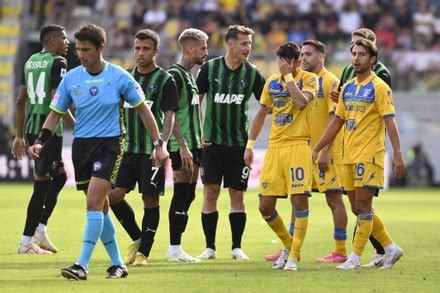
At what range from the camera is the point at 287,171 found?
37.6 ft

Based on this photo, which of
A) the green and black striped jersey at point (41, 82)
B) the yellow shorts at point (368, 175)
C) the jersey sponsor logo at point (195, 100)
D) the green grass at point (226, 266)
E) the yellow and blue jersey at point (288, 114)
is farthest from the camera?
the green and black striped jersey at point (41, 82)

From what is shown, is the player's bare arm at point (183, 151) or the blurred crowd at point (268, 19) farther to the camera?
the blurred crowd at point (268, 19)

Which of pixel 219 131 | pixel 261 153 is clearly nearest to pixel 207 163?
pixel 219 131

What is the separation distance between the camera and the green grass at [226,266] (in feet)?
32.1

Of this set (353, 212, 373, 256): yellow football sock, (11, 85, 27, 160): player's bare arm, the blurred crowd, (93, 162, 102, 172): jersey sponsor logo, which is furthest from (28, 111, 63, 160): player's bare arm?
the blurred crowd

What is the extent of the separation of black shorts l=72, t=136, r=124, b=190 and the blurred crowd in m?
24.6

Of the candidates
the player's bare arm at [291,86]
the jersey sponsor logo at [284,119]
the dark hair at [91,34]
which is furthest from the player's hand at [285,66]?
the dark hair at [91,34]

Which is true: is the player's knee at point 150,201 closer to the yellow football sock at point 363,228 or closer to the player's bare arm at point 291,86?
the player's bare arm at point 291,86

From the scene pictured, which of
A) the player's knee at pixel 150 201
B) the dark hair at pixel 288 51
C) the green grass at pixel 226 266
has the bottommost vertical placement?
the green grass at pixel 226 266

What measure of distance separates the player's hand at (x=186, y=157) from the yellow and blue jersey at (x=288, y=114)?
814 mm

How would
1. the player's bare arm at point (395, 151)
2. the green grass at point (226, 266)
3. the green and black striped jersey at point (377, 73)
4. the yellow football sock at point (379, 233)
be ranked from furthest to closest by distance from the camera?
1. the green and black striped jersey at point (377, 73)
2. the yellow football sock at point (379, 233)
3. the player's bare arm at point (395, 151)
4. the green grass at point (226, 266)

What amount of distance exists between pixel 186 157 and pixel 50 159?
6.39ft

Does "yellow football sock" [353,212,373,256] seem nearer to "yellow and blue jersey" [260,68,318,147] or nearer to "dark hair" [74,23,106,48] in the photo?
"yellow and blue jersey" [260,68,318,147]

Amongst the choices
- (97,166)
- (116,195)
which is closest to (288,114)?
(116,195)
